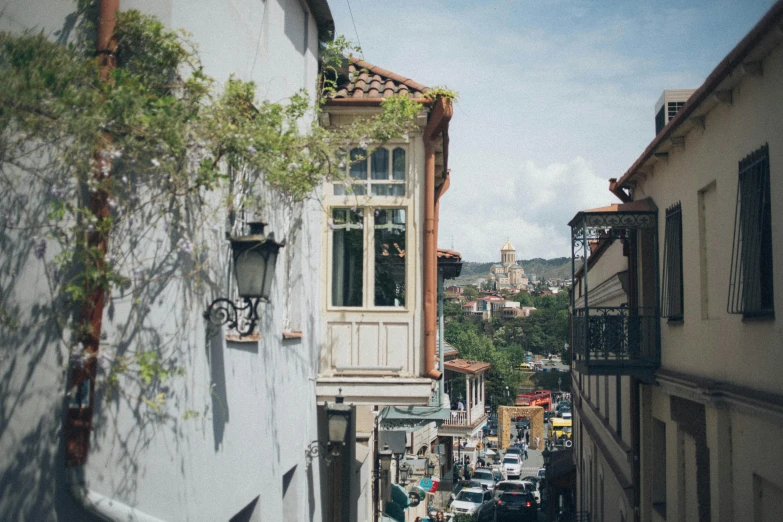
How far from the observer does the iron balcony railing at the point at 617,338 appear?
1122 cm

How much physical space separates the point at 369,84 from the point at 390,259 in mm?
2245

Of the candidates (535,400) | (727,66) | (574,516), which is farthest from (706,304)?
(535,400)

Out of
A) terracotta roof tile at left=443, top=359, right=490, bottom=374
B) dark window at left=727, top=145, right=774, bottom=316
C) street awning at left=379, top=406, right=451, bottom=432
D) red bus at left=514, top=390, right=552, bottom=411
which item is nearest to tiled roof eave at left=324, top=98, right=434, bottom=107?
dark window at left=727, top=145, right=774, bottom=316

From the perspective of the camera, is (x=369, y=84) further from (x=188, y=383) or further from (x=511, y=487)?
(x=511, y=487)

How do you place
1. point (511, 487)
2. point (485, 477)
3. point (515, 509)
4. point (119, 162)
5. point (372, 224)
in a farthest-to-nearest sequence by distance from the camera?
point (485, 477), point (511, 487), point (515, 509), point (372, 224), point (119, 162)

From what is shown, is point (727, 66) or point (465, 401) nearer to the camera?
point (727, 66)

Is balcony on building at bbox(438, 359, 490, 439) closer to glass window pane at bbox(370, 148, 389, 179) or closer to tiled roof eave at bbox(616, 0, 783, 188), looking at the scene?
tiled roof eave at bbox(616, 0, 783, 188)

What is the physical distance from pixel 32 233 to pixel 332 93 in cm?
532

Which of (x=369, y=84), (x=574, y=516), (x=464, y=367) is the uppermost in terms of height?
→ (x=369, y=84)

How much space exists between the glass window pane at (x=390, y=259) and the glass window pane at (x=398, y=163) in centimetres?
40

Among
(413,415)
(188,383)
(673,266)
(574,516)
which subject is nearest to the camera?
(188,383)

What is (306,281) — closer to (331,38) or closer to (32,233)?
(331,38)

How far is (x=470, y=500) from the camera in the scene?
30.2 meters

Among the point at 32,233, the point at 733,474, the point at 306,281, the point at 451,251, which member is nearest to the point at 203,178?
the point at 32,233
